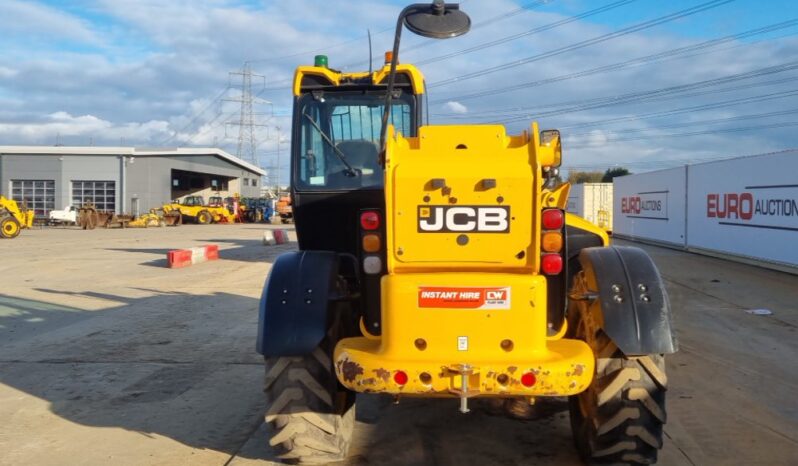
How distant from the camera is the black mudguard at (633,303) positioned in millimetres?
3957

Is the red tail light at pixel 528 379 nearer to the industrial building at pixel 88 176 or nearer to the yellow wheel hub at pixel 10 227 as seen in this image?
the yellow wheel hub at pixel 10 227

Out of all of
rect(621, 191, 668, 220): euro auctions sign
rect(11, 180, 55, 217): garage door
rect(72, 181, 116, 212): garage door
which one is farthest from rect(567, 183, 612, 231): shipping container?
rect(11, 180, 55, 217): garage door

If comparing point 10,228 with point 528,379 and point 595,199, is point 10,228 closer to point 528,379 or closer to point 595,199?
point 595,199

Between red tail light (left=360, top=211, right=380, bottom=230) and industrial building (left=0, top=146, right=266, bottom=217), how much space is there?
51.4m

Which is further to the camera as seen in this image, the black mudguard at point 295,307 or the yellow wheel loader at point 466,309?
the black mudguard at point 295,307

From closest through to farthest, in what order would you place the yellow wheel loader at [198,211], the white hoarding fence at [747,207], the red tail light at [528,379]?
1. the red tail light at [528,379]
2. the white hoarding fence at [747,207]
3. the yellow wheel loader at [198,211]

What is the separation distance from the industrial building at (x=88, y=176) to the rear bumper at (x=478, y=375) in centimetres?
5186

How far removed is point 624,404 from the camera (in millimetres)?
4090

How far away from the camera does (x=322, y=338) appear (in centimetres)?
414

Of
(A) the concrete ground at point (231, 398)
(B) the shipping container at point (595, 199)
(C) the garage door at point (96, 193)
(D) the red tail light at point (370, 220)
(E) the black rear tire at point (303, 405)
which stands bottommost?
(A) the concrete ground at point (231, 398)

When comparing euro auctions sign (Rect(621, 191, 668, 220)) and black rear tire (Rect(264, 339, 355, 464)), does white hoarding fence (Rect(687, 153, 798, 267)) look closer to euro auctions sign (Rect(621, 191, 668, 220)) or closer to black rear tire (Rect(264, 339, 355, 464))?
euro auctions sign (Rect(621, 191, 668, 220))

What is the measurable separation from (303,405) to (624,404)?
6.46 feet

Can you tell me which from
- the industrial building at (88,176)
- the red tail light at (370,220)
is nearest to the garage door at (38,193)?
the industrial building at (88,176)

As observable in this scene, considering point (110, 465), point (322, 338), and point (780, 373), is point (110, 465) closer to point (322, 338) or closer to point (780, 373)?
point (322, 338)
